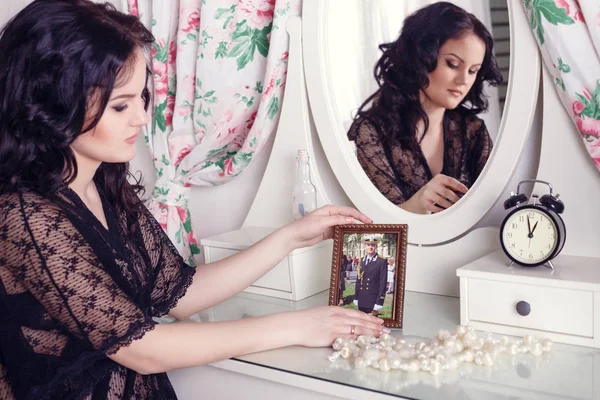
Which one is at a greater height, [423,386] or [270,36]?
[270,36]

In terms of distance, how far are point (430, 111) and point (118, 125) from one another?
27.9 inches

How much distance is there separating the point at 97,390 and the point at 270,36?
1.03 metres

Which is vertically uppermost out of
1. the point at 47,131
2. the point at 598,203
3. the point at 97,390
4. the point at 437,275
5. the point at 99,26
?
the point at 99,26

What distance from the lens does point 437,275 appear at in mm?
1625

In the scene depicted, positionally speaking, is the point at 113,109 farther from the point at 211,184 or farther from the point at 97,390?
the point at 211,184

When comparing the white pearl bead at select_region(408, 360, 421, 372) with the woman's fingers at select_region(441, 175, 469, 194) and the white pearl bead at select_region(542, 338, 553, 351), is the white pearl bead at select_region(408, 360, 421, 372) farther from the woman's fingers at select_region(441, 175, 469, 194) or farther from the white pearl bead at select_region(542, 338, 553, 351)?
the woman's fingers at select_region(441, 175, 469, 194)

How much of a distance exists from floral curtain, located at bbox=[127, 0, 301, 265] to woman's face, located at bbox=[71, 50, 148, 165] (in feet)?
1.94

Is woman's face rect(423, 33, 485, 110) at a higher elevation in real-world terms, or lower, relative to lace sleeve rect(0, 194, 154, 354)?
higher

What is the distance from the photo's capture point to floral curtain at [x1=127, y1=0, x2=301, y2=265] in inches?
73.3

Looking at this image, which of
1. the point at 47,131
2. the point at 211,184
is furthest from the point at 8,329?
the point at 211,184

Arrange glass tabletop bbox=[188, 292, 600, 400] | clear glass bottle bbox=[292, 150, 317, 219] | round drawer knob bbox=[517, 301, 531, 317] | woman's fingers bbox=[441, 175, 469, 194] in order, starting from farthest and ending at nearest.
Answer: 1. clear glass bottle bbox=[292, 150, 317, 219]
2. woman's fingers bbox=[441, 175, 469, 194]
3. round drawer knob bbox=[517, 301, 531, 317]
4. glass tabletop bbox=[188, 292, 600, 400]

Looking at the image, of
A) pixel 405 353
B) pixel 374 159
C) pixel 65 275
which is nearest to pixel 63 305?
pixel 65 275

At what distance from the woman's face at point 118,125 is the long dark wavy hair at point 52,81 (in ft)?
0.07

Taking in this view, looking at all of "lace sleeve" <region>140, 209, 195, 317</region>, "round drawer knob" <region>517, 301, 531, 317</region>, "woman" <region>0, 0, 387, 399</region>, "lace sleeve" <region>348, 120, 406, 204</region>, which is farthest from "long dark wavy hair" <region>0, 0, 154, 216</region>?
"round drawer knob" <region>517, 301, 531, 317</region>
